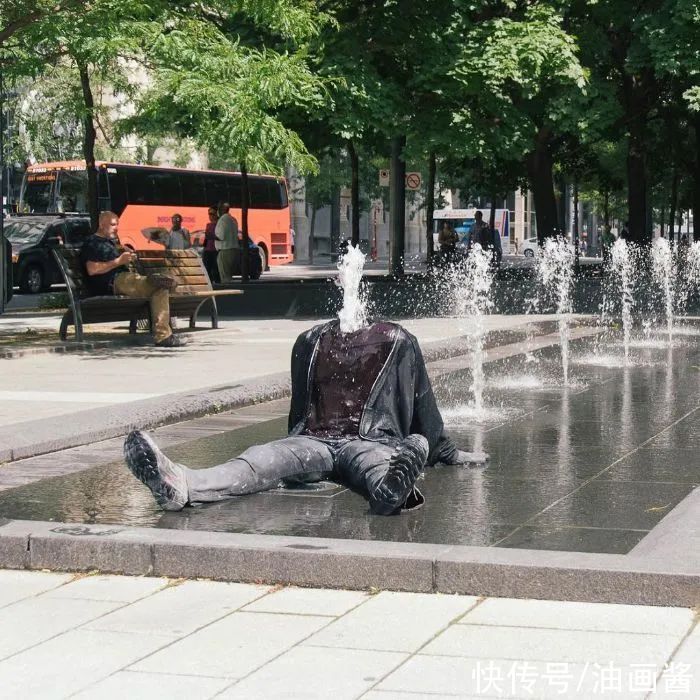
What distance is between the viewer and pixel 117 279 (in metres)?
15.7

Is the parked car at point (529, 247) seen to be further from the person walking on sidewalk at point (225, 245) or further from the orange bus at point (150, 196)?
the person walking on sidewalk at point (225, 245)

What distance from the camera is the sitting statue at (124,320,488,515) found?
6613mm

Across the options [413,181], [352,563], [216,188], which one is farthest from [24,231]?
[352,563]

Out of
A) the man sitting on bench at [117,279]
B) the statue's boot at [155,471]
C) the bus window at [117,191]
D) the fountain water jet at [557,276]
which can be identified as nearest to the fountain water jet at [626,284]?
the fountain water jet at [557,276]

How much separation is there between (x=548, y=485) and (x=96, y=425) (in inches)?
118

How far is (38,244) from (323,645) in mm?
31264

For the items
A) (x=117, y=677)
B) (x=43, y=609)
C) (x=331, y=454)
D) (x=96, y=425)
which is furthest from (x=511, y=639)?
(x=96, y=425)

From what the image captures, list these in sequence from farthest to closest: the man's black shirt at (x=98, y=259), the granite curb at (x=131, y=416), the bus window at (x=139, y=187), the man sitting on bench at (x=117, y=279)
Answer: the bus window at (x=139, y=187)
the man's black shirt at (x=98, y=259)
the man sitting on bench at (x=117, y=279)
the granite curb at (x=131, y=416)

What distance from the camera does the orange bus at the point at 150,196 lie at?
43.8m

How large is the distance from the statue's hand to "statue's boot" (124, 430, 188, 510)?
172cm

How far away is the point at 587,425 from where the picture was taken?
9398 mm

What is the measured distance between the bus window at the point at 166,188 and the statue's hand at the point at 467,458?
3898 cm

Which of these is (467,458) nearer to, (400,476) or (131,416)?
(400,476)

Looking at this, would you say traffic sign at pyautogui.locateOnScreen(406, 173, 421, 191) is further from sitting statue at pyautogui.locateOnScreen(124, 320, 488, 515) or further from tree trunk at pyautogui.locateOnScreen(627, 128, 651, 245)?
sitting statue at pyautogui.locateOnScreen(124, 320, 488, 515)
